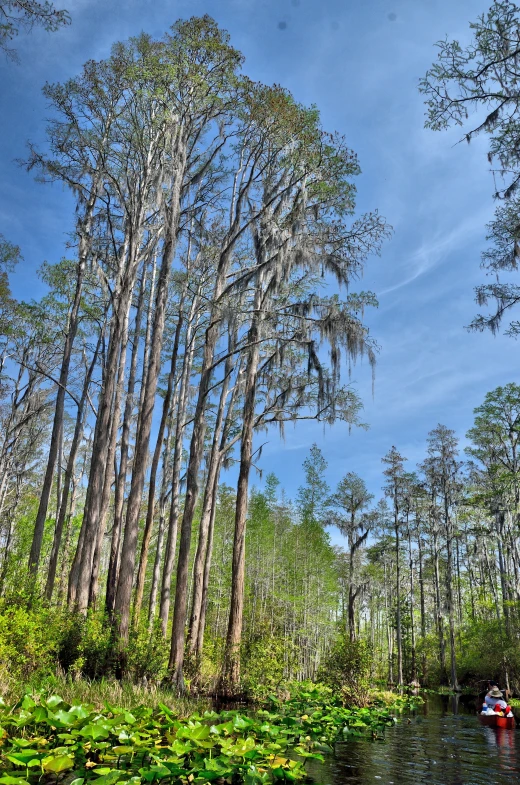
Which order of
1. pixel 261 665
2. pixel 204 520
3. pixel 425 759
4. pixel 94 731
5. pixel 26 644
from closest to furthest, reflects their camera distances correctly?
pixel 94 731 → pixel 425 759 → pixel 26 644 → pixel 261 665 → pixel 204 520

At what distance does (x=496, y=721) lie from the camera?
13391 mm

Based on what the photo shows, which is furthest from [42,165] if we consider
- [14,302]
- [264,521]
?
[264,521]

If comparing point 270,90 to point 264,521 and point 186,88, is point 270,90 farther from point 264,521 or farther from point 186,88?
point 264,521

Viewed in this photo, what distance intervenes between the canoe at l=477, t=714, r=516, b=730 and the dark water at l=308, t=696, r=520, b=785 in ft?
5.80

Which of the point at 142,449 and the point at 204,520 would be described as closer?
the point at 142,449

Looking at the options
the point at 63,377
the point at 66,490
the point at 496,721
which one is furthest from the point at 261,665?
the point at 63,377

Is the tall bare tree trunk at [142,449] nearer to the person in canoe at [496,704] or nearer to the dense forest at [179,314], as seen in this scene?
the dense forest at [179,314]

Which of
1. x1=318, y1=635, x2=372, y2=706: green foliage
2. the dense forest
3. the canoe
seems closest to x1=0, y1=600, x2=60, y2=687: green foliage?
the dense forest

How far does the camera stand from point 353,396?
580 inches

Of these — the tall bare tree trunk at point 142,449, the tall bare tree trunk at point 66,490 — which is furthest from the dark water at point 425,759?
the tall bare tree trunk at point 66,490

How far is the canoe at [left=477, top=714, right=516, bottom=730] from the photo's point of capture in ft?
43.2

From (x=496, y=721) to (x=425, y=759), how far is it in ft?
26.1

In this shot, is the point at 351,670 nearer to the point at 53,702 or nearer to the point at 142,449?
the point at 142,449

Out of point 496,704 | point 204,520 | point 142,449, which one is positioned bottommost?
point 496,704
